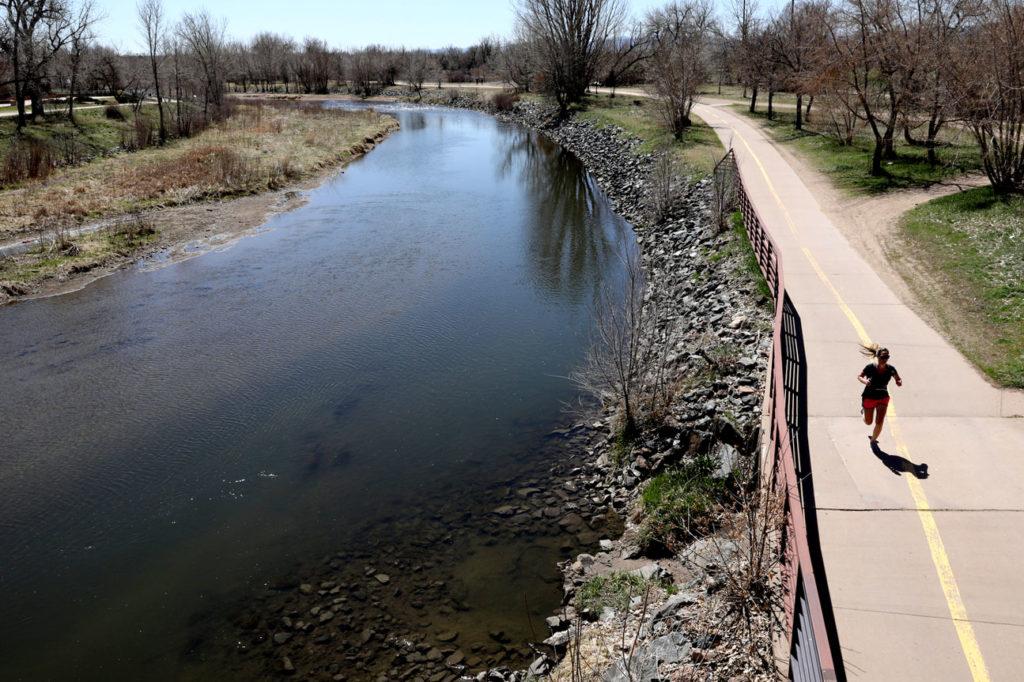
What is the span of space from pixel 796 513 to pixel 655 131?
3944 cm

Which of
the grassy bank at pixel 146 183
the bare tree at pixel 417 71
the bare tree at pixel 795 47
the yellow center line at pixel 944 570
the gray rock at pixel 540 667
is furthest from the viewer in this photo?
the bare tree at pixel 417 71

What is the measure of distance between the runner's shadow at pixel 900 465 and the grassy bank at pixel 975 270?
3.59 m

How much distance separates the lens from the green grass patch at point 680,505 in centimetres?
1088

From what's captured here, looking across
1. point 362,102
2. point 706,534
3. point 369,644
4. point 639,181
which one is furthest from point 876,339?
point 362,102

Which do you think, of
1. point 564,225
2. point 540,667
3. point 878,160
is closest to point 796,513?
point 540,667

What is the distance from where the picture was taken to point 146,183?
117 feet

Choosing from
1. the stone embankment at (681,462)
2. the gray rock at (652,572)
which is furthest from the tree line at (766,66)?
the gray rock at (652,572)

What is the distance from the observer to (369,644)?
1001 cm

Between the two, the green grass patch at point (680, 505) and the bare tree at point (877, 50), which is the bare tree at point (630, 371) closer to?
the green grass patch at point (680, 505)

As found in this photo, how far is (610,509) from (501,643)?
11.3 feet

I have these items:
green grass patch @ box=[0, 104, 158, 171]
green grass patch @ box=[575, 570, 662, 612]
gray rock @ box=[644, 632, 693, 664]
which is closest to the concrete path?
gray rock @ box=[644, 632, 693, 664]

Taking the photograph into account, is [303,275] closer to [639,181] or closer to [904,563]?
[639,181]

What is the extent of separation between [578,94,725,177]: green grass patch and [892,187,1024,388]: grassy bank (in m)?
12.1

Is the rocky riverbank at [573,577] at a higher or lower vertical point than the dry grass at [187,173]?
lower
